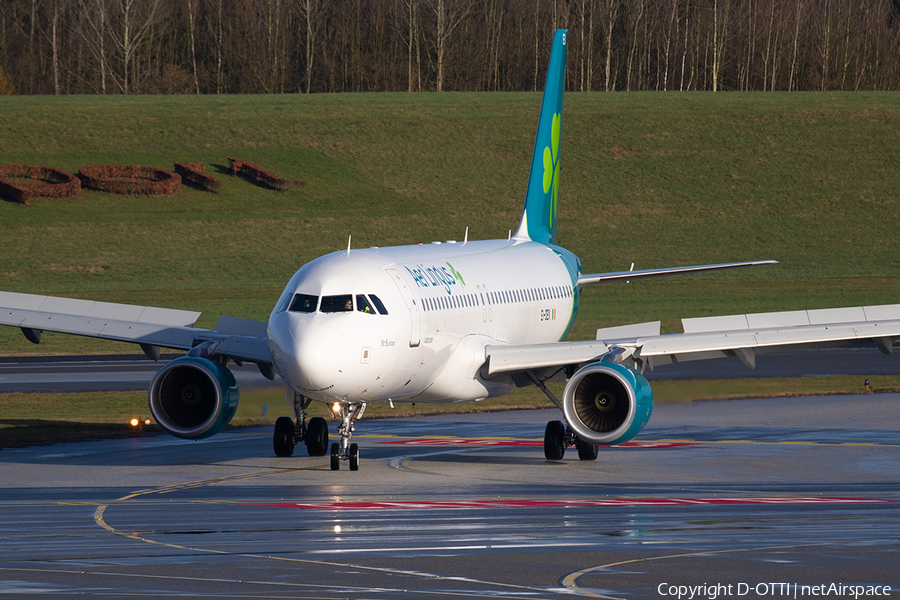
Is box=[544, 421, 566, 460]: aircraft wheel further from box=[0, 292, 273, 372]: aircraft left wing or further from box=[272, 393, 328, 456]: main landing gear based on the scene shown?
box=[0, 292, 273, 372]: aircraft left wing

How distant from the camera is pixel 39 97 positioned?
363 ft

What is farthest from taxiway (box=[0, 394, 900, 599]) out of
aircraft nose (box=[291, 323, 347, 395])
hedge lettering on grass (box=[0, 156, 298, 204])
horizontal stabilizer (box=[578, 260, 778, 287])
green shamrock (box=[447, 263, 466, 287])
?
hedge lettering on grass (box=[0, 156, 298, 204])

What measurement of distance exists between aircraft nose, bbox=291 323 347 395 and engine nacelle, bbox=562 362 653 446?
5017 mm

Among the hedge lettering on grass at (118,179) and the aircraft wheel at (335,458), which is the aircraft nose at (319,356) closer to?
the aircraft wheel at (335,458)

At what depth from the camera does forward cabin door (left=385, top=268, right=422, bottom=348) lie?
24.9m

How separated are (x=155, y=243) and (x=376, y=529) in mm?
64476

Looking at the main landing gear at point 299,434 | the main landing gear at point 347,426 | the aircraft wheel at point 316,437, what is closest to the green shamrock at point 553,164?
the aircraft wheel at point 316,437

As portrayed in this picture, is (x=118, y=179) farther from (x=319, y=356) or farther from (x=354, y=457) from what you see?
(x=319, y=356)

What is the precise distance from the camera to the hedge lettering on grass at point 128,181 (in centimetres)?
8775

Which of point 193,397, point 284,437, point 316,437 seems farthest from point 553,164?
point 193,397

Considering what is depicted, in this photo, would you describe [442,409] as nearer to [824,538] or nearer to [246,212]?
[824,538]

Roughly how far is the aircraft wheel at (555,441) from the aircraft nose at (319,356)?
578 cm

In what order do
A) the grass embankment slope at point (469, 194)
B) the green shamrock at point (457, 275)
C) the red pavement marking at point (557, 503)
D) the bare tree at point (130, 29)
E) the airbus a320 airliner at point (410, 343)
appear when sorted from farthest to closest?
the bare tree at point (130, 29) → the grass embankment slope at point (469, 194) → the green shamrock at point (457, 275) → the airbus a320 airliner at point (410, 343) → the red pavement marking at point (557, 503)

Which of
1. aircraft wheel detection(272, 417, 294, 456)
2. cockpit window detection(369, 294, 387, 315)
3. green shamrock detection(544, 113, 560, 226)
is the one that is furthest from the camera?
green shamrock detection(544, 113, 560, 226)
